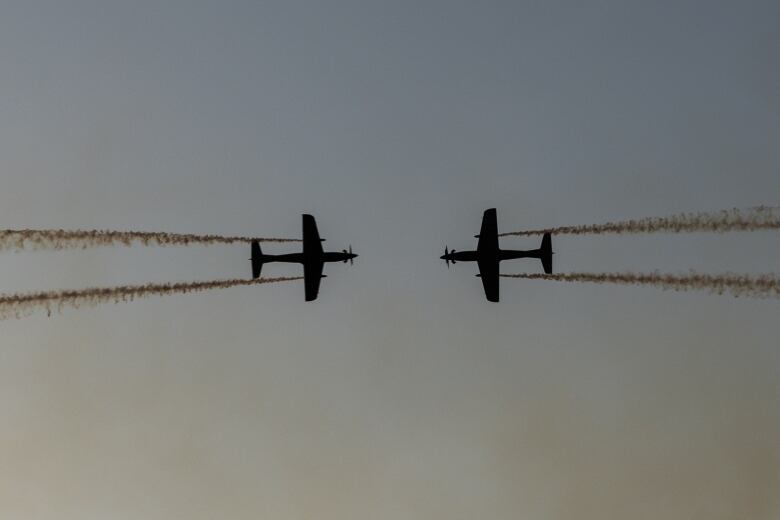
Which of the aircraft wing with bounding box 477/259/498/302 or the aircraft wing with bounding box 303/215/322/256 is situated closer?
the aircraft wing with bounding box 303/215/322/256

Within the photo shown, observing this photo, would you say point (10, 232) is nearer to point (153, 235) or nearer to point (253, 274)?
point (153, 235)

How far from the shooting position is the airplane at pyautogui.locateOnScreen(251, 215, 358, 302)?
218 feet

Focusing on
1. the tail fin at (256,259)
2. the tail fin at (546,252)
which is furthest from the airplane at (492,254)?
the tail fin at (256,259)

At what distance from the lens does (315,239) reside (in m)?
67.9

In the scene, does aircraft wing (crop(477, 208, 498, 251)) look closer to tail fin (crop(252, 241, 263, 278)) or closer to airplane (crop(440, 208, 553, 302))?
airplane (crop(440, 208, 553, 302))

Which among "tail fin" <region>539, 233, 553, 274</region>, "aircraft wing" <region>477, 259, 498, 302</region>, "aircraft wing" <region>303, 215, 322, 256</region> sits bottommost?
"aircraft wing" <region>477, 259, 498, 302</region>

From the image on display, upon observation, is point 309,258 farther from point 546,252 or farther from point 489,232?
point 546,252

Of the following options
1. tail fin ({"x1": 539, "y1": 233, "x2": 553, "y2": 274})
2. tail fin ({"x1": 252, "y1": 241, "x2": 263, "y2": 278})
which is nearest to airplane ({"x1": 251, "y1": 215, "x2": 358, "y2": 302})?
tail fin ({"x1": 252, "y1": 241, "x2": 263, "y2": 278})

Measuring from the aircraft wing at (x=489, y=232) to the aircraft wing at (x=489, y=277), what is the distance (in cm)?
118

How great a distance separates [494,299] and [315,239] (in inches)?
589

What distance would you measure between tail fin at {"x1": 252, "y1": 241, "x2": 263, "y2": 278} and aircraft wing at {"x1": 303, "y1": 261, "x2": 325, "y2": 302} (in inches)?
178

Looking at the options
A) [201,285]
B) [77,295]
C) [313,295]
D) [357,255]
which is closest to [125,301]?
[77,295]

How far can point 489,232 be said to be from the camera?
6725cm

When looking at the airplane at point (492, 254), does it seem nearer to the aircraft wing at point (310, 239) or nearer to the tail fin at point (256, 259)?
the aircraft wing at point (310, 239)
